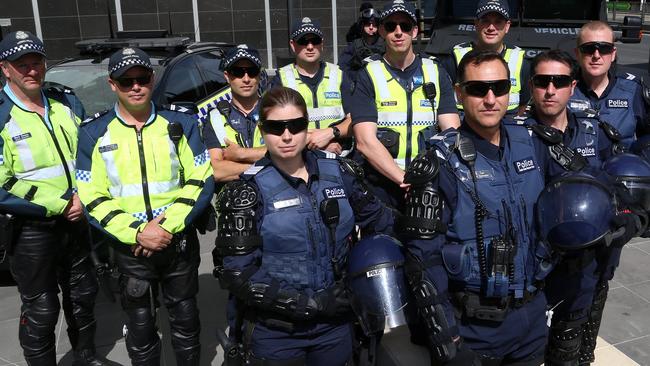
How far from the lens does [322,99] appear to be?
4.39 meters

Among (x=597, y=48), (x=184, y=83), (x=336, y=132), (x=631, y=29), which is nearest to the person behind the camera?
(x=597, y=48)

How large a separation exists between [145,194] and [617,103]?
304cm

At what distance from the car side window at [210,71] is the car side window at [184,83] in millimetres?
62

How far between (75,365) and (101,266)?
2.80 ft

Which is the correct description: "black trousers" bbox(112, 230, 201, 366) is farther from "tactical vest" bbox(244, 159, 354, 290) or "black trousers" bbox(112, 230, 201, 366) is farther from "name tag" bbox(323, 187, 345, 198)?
"name tag" bbox(323, 187, 345, 198)

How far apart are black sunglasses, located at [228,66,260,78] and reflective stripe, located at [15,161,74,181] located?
4.00 feet

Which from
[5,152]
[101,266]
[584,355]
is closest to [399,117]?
[584,355]

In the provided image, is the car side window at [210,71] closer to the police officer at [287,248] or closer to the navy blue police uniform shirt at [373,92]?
the navy blue police uniform shirt at [373,92]

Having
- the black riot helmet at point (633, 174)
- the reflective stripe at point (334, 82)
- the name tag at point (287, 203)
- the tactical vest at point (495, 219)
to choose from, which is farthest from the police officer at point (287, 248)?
the reflective stripe at point (334, 82)

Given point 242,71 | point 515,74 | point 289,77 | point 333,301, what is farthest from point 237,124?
point 515,74

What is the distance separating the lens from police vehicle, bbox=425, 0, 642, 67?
7.21 m

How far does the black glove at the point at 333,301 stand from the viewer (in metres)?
2.61

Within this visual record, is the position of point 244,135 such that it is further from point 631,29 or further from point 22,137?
point 631,29

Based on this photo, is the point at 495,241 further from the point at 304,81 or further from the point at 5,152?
the point at 5,152
